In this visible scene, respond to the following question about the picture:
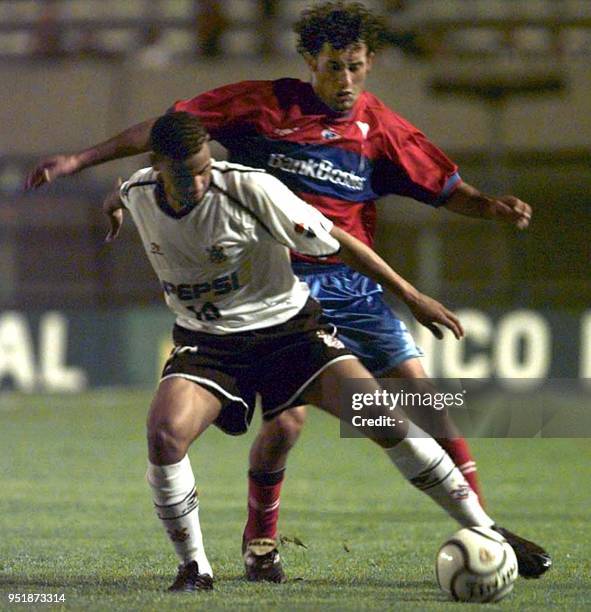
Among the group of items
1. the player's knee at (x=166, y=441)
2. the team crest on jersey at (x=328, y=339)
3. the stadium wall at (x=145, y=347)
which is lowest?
the stadium wall at (x=145, y=347)

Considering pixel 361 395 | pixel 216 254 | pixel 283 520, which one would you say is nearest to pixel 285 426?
pixel 361 395

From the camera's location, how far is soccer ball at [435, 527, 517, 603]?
4574mm

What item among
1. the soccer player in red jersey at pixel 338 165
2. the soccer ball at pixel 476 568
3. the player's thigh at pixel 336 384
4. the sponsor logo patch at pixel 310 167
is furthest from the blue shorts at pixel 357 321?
the soccer ball at pixel 476 568

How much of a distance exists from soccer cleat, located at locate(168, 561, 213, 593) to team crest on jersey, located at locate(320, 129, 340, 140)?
169 centimetres

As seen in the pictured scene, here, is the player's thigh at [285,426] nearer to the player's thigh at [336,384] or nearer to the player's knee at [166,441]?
the player's thigh at [336,384]

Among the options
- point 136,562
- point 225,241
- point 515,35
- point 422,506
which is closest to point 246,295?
point 225,241

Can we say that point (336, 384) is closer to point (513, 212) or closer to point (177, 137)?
point (177, 137)

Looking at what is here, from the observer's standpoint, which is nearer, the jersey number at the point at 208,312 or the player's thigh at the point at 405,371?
the jersey number at the point at 208,312

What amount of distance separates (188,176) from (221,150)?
10.9 metres

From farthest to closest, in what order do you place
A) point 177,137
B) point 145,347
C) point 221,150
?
1. point 221,150
2. point 145,347
3. point 177,137

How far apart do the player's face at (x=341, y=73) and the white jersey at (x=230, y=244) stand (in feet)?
2.40

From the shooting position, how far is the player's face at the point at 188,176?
4566 millimetres

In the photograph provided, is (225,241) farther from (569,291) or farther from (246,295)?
(569,291)

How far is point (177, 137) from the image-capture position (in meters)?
4.54
